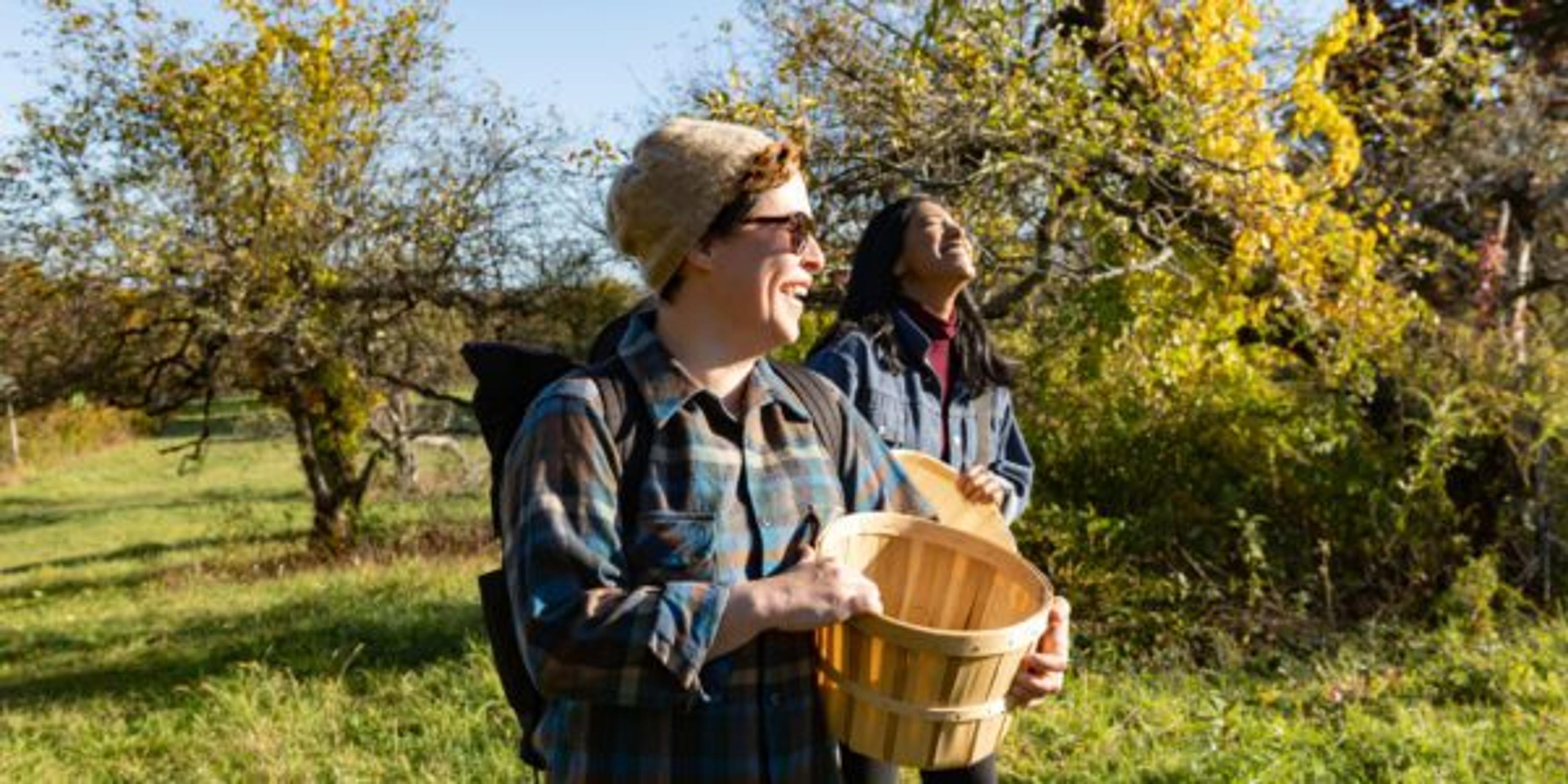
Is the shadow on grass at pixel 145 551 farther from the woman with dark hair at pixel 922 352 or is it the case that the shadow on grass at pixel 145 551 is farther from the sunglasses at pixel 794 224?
the sunglasses at pixel 794 224

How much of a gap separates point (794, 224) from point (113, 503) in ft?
65.0

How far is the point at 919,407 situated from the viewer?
289 centimetres

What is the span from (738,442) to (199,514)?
16809 millimetres

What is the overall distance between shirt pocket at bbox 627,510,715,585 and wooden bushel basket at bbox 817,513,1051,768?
0.53 feet

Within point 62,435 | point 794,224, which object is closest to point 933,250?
point 794,224

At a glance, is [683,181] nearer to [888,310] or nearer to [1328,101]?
[888,310]

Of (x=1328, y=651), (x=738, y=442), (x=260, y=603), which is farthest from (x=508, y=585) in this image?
(x=260, y=603)

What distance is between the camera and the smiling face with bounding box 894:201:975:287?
113 inches

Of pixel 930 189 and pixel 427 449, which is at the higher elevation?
pixel 930 189

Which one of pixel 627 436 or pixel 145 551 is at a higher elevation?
pixel 627 436

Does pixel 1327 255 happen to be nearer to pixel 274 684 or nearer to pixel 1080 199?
pixel 1080 199

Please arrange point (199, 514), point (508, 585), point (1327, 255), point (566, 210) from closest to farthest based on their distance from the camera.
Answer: point (508, 585) → point (1327, 255) → point (566, 210) → point (199, 514)

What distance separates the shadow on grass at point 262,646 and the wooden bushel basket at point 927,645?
3526mm

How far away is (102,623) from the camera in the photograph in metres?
8.00
